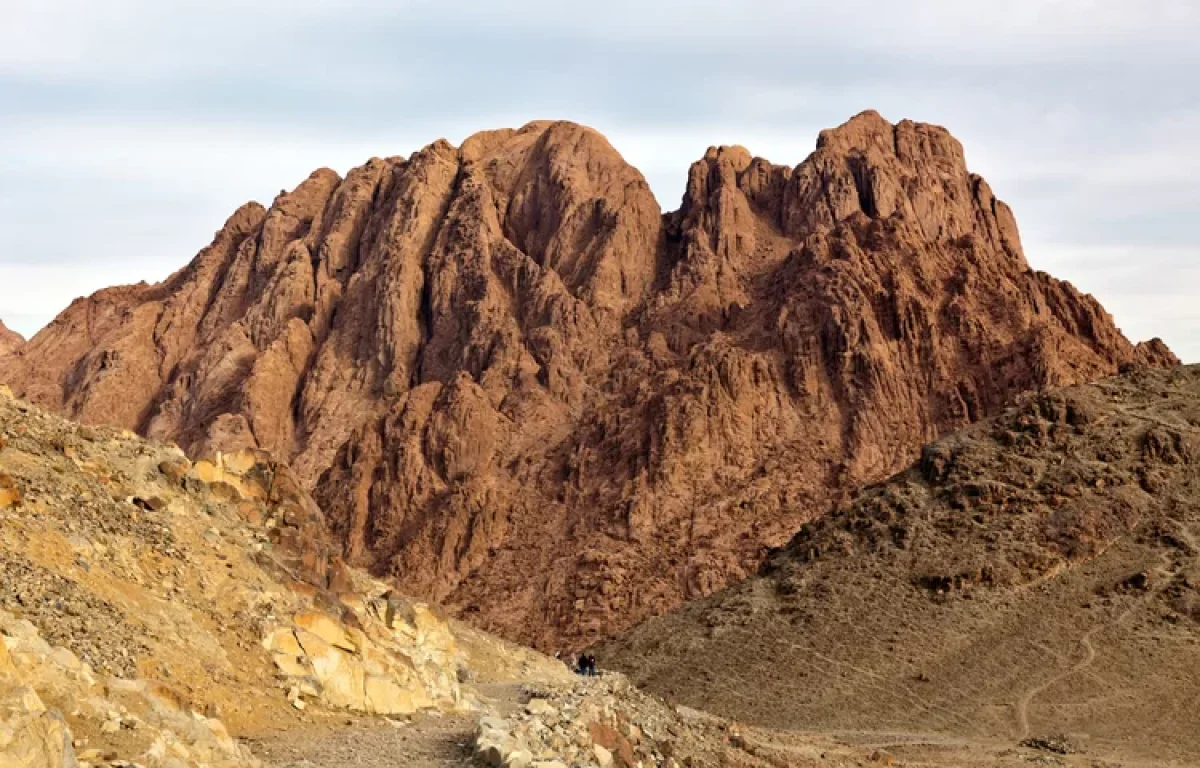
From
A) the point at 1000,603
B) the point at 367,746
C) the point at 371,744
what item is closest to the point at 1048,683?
the point at 1000,603

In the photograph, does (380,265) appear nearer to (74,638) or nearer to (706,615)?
(706,615)

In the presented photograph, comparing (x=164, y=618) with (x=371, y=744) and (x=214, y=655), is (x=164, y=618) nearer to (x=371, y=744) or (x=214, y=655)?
(x=214, y=655)

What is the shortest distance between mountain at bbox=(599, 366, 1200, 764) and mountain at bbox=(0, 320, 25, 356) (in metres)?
76.2

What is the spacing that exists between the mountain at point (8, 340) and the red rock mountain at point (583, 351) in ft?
20.2

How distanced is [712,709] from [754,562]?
2743cm

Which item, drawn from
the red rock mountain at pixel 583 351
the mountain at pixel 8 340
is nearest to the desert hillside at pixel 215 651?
the red rock mountain at pixel 583 351

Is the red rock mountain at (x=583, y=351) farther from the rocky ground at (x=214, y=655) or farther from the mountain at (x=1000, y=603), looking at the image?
the rocky ground at (x=214, y=655)

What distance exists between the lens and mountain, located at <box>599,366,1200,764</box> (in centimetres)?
5272

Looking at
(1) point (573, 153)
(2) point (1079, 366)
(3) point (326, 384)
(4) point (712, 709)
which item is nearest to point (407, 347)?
(3) point (326, 384)

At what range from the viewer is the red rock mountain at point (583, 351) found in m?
87.3

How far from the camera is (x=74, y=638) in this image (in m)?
19.0

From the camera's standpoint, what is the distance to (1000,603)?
5897 cm

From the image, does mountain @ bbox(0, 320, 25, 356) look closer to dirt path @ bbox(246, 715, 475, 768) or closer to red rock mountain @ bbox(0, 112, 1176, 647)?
red rock mountain @ bbox(0, 112, 1176, 647)

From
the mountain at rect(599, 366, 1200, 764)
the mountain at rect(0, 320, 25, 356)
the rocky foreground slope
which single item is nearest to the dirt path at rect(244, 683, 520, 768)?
the rocky foreground slope
